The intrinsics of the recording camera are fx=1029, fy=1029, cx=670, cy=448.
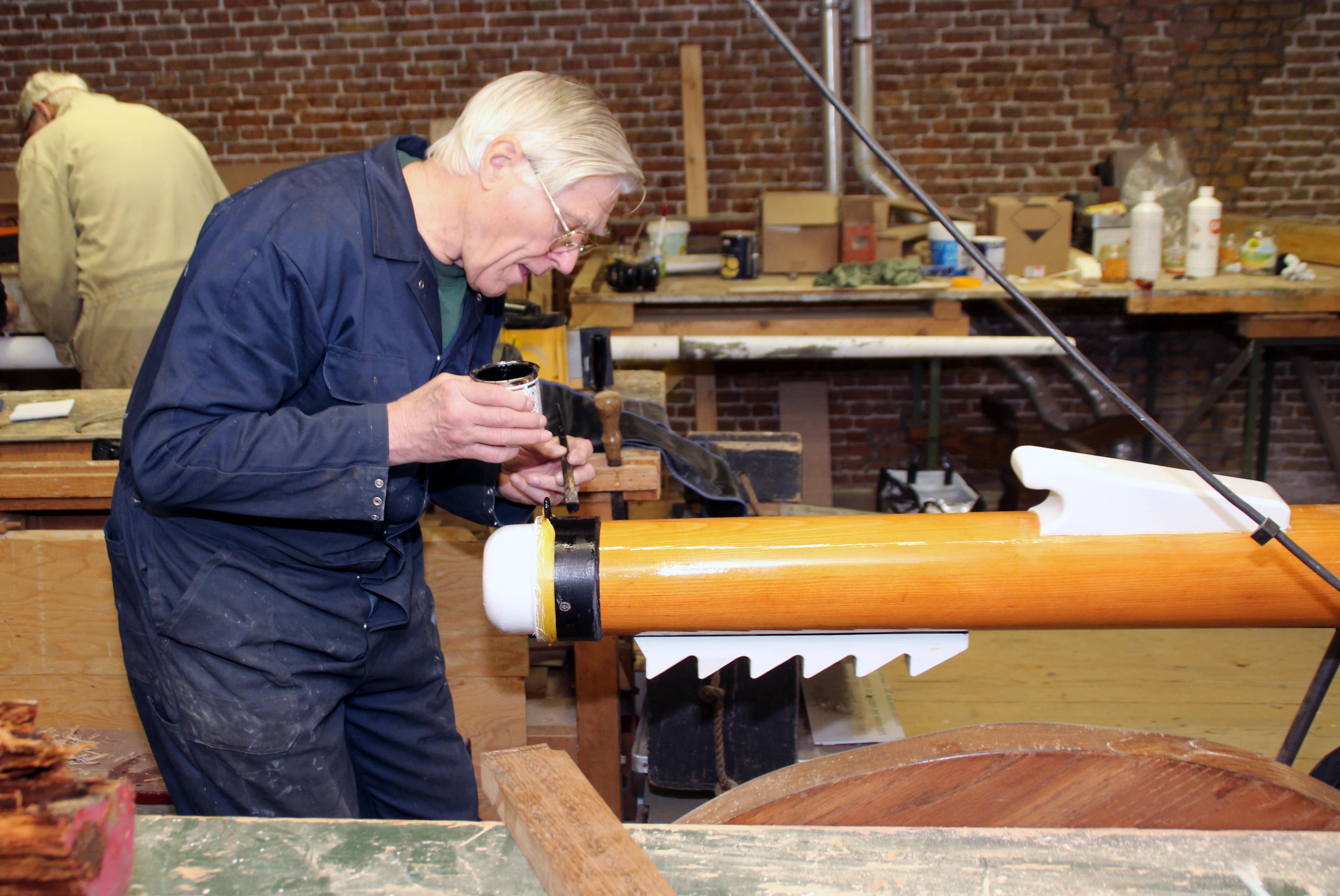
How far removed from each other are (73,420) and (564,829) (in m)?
1.87

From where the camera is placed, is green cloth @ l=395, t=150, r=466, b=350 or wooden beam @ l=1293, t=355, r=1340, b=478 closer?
green cloth @ l=395, t=150, r=466, b=350

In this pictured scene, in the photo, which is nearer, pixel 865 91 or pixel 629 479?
pixel 629 479

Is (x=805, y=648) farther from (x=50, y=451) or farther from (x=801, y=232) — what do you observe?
(x=801, y=232)

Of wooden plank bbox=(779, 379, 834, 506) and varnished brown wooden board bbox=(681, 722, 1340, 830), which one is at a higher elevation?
varnished brown wooden board bbox=(681, 722, 1340, 830)

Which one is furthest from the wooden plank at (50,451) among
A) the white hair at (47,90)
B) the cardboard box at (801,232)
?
the cardboard box at (801,232)

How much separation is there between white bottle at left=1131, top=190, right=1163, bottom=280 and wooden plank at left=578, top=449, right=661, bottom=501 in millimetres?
2739

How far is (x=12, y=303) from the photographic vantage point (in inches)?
155

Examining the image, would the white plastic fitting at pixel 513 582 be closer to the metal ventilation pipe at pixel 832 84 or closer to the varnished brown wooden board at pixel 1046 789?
the varnished brown wooden board at pixel 1046 789

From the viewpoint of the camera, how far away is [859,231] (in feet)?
13.6

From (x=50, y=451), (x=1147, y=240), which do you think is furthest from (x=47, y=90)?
(x=1147, y=240)

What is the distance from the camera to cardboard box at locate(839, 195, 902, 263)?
13.7ft

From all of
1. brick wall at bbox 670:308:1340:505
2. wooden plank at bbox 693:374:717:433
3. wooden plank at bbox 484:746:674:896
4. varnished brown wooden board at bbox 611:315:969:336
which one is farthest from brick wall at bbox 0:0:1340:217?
wooden plank at bbox 484:746:674:896

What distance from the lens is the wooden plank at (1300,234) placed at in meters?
4.06

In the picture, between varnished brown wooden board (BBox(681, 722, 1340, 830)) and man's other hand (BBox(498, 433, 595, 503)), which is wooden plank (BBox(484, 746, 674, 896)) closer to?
varnished brown wooden board (BBox(681, 722, 1340, 830))
